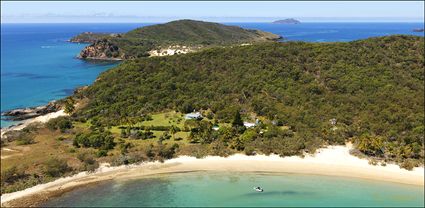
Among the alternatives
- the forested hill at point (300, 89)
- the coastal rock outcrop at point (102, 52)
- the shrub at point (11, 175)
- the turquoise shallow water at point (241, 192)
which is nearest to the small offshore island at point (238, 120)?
the shrub at point (11, 175)

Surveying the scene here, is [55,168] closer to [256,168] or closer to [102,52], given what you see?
[256,168]

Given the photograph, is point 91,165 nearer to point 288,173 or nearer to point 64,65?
point 288,173

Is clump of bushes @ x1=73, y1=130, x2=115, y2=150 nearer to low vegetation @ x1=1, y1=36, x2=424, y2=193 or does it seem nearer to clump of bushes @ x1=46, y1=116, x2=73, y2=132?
low vegetation @ x1=1, y1=36, x2=424, y2=193

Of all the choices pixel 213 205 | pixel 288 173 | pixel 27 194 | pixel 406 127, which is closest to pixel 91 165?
pixel 27 194

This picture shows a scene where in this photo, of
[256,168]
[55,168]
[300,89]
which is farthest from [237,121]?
[55,168]

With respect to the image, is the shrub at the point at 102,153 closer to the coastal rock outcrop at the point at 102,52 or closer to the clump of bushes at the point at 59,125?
the clump of bushes at the point at 59,125

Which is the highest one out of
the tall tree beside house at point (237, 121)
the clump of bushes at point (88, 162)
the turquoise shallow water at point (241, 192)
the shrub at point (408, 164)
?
the tall tree beside house at point (237, 121)

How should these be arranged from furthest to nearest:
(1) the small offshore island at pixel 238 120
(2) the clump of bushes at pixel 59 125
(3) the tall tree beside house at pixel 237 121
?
1. (2) the clump of bushes at pixel 59 125
2. (3) the tall tree beside house at pixel 237 121
3. (1) the small offshore island at pixel 238 120
